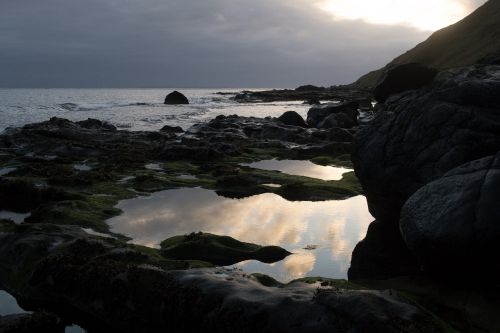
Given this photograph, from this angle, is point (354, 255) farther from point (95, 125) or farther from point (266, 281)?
point (95, 125)

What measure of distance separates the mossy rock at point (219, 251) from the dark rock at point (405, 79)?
3765 cm

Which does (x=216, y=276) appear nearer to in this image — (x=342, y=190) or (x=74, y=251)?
(x=74, y=251)

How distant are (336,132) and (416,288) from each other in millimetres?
34808

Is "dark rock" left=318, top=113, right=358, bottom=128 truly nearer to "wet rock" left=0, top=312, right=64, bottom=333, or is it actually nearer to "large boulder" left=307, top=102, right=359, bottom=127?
"large boulder" left=307, top=102, right=359, bottom=127

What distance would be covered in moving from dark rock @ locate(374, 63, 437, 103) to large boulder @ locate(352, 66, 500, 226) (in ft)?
103

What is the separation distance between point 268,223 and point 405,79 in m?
35.5

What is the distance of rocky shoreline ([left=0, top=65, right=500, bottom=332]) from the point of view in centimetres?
909

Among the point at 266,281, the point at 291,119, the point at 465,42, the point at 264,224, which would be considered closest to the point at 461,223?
the point at 266,281

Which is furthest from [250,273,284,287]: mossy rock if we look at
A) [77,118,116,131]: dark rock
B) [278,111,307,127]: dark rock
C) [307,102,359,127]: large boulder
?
[307,102,359,127]: large boulder

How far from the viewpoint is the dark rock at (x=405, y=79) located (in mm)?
48066

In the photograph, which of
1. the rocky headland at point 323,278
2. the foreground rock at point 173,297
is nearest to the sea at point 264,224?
the rocky headland at point 323,278

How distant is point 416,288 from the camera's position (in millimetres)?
11945

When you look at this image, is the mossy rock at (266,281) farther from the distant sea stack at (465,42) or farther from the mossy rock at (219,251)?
the distant sea stack at (465,42)

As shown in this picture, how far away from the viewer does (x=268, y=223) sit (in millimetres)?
18203
